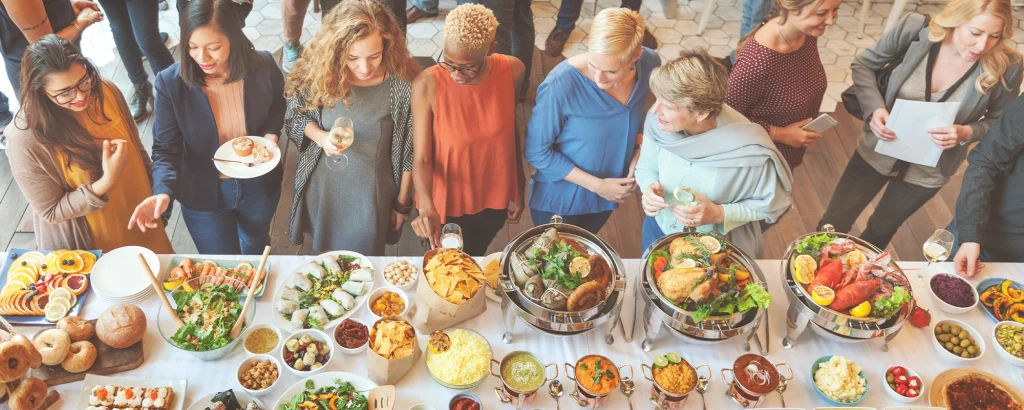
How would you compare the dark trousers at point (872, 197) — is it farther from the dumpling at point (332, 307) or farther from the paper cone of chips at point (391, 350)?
the dumpling at point (332, 307)

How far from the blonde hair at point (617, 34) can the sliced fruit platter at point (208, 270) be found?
4.80 feet

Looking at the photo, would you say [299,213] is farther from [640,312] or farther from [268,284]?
[640,312]

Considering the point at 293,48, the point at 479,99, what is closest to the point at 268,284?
the point at 479,99

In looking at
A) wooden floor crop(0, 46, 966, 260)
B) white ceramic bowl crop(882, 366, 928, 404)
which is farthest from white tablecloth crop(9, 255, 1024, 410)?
wooden floor crop(0, 46, 966, 260)

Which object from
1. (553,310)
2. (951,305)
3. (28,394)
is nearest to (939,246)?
(951,305)

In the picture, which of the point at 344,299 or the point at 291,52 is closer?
the point at 344,299

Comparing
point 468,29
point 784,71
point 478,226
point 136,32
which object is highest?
point 468,29

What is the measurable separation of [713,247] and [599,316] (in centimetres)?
50

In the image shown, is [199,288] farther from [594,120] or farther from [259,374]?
[594,120]

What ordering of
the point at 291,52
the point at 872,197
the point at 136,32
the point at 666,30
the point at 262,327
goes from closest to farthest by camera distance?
the point at 262,327 < the point at 872,197 < the point at 136,32 < the point at 291,52 < the point at 666,30

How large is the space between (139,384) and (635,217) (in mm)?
3021

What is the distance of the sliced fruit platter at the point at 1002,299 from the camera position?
2.49 meters

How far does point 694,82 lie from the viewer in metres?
2.24

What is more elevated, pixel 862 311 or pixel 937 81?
pixel 937 81
